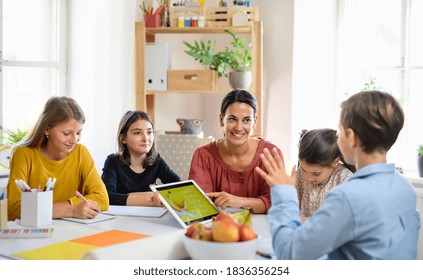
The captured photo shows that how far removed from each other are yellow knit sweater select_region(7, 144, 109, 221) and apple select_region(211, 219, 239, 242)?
0.93 metres

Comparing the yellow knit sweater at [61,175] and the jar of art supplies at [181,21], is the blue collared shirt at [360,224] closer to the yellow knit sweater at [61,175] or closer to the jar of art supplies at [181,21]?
the yellow knit sweater at [61,175]

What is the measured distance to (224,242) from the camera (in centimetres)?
129

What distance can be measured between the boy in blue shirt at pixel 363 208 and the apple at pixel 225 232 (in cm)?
11

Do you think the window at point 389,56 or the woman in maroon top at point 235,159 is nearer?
the woman in maroon top at point 235,159

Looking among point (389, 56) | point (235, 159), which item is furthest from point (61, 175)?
point (389, 56)

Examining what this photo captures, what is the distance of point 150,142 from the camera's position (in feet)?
8.87

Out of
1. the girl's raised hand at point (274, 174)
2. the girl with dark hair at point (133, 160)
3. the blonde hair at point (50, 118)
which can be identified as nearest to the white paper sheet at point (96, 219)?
the blonde hair at point (50, 118)

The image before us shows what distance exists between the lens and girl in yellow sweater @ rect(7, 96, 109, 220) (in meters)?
2.16

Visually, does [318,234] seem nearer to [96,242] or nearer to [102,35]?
[96,242]

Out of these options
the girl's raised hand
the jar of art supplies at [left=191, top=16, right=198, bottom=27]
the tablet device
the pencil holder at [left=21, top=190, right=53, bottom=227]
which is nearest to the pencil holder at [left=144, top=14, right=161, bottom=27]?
the jar of art supplies at [left=191, top=16, right=198, bottom=27]

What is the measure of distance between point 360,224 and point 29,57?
2.84m

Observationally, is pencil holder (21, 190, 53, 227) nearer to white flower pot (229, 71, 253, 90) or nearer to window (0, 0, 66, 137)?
window (0, 0, 66, 137)

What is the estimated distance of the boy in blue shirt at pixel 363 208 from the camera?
1245 mm

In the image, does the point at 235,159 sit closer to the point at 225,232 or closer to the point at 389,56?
the point at 225,232
